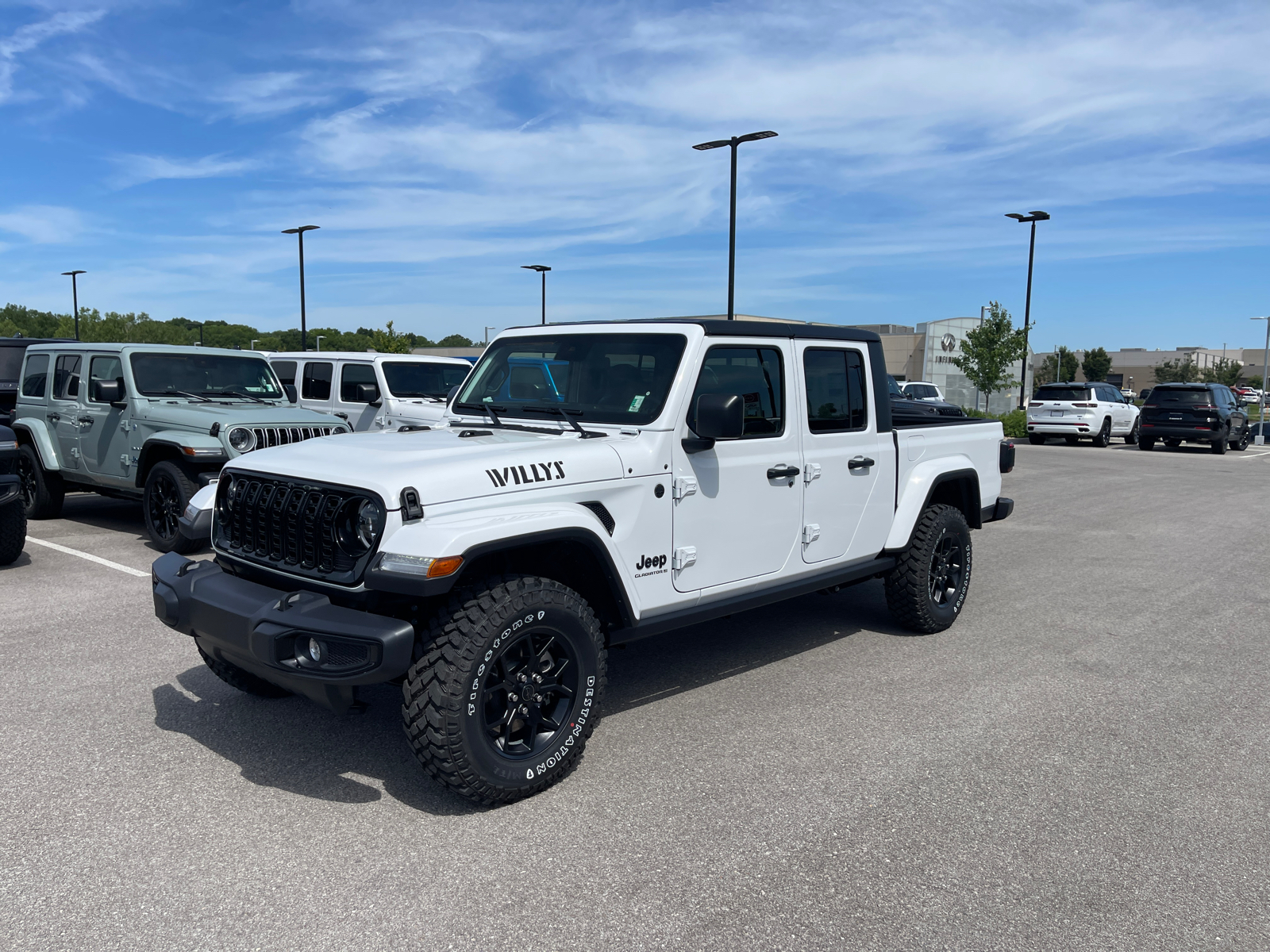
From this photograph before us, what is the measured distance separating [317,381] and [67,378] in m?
3.57

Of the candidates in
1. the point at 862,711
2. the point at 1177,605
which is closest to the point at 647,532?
the point at 862,711

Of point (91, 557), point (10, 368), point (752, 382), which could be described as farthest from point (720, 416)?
point (10, 368)

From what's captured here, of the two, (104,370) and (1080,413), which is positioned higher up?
(104,370)

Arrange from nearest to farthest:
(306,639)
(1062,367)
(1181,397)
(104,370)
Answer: (306,639) → (104,370) → (1181,397) → (1062,367)

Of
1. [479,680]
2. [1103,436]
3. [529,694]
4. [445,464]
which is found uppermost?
[445,464]

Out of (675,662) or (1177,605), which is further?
(1177,605)

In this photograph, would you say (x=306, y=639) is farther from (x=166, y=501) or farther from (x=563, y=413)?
(x=166, y=501)

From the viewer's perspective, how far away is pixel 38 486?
10.2 metres

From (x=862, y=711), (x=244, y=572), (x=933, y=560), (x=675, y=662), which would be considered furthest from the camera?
(x=933, y=560)

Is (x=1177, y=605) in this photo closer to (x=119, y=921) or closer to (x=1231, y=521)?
(x=1231, y=521)

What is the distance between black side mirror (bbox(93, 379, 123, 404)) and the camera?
8.95 m

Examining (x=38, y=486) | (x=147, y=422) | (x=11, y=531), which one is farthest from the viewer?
(x=38, y=486)

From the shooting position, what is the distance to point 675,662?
5582 millimetres

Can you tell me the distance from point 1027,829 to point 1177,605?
4484 mm
